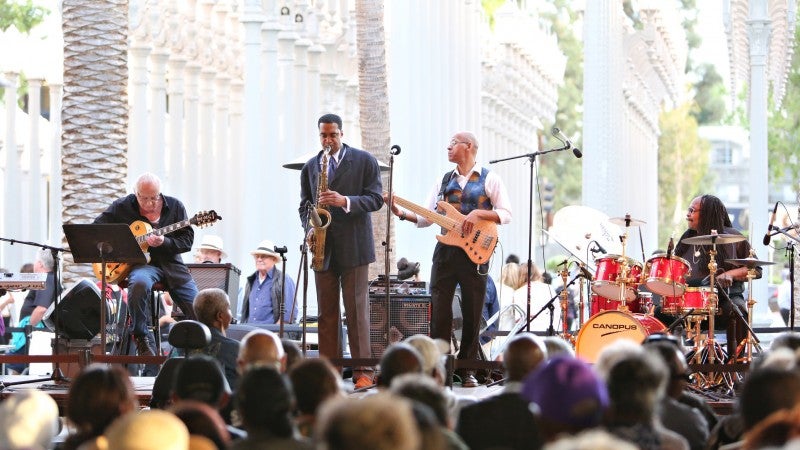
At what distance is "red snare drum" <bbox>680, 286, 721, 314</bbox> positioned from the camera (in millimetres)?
16828

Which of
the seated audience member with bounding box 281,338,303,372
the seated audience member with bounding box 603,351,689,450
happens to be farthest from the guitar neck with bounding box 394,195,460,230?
the seated audience member with bounding box 603,351,689,450

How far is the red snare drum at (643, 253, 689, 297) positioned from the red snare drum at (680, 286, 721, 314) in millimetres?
76

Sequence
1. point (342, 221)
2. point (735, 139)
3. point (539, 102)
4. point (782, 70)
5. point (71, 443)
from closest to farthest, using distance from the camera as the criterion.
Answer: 1. point (71, 443)
2. point (342, 221)
3. point (782, 70)
4. point (539, 102)
5. point (735, 139)

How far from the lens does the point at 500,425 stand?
348 inches

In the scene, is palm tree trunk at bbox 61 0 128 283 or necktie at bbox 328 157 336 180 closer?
necktie at bbox 328 157 336 180

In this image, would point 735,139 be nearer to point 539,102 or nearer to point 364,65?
point 539,102

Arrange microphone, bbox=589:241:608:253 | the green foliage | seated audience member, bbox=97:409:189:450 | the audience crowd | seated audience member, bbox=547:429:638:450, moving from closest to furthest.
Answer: seated audience member, bbox=547:429:638:450 → the audience crowd → seated audience member, bbox=97:409:189:450 → microphone, bbox=589:241:608:253 → the green foliage

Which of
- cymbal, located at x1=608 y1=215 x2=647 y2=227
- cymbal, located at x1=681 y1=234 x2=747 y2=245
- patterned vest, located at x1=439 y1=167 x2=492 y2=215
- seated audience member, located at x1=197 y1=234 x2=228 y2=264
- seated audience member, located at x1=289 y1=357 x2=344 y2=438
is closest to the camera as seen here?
seated audience member, located at x1=289 y1=357 x2=344 y2=438

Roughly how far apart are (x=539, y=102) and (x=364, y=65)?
30938mm

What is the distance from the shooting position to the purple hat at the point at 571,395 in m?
7.33

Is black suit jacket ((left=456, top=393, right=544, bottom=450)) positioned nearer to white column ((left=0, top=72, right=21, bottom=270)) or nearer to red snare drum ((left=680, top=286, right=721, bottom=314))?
red snare drum ((left=680, top=286, right=721, bottom=314))

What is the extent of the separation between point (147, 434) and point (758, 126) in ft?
86.8

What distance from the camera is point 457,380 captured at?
626 inches

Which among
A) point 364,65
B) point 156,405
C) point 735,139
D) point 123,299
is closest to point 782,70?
point 364,65
